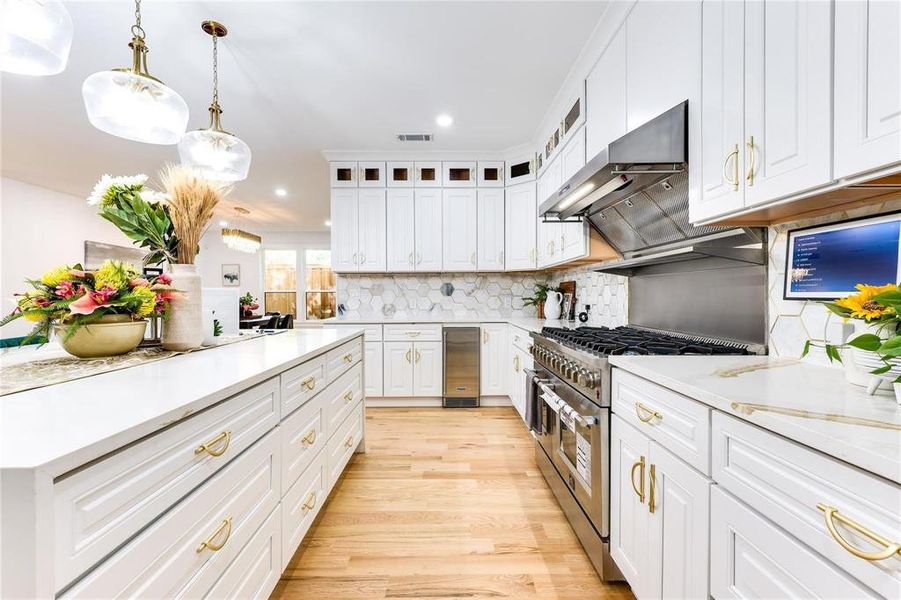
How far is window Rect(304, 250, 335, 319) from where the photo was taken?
8047 millimetres

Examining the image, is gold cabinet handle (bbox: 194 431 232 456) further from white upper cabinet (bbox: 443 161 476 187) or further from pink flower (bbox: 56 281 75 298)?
white upper cabinet (bbox: 443 161 476 187)

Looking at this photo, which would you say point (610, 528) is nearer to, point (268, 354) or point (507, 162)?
point (268, 354)

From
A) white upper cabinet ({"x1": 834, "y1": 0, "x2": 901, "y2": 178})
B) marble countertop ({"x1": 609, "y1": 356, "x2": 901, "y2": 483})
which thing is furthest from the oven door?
white upper cabinet ({"x1": 834, "y1": 0, "x2": 901, "y2": 178})

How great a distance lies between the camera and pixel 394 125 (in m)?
3.32

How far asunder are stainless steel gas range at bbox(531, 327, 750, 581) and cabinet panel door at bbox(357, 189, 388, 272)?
244 centimetres

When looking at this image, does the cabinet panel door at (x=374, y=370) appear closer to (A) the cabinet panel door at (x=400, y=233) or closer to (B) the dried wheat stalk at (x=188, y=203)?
(A) the cabinet panel door at (x=400, y=233)

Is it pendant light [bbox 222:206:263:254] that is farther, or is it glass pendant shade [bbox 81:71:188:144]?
pendant light [bbox 222:206:263:254]

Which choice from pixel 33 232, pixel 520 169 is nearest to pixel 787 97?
Answer: pixel 520 169

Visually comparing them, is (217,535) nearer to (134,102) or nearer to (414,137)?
(134,102)

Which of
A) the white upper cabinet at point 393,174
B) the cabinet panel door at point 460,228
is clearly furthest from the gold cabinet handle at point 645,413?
the white upper cabinet at point 393,174

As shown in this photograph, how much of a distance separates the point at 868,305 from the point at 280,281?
885 cm

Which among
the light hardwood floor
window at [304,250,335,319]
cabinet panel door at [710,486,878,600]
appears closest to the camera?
cabinet panel door at [710,486,878,600]

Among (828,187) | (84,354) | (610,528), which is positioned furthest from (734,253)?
(84,354)

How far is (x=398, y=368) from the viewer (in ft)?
12.5
